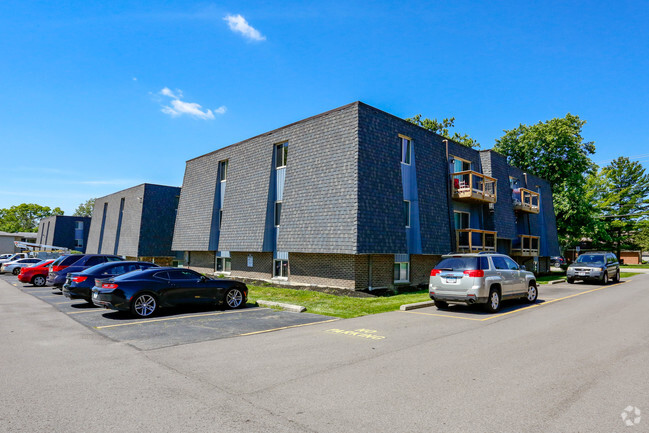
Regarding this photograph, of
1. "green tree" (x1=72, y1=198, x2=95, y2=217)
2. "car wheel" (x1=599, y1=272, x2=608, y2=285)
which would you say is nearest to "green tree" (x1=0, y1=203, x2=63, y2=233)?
"green tree" (x1=72, y1=198, x2=95, y2=217)

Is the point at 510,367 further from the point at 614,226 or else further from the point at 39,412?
the point at 614,226

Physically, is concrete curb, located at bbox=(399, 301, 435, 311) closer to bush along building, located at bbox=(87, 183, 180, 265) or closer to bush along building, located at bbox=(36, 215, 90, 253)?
bush along building, located at bbox=(87, 183, 180, 265)

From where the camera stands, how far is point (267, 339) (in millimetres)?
8453

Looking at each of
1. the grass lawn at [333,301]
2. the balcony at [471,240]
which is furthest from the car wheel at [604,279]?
the grass lawn at [333,301]

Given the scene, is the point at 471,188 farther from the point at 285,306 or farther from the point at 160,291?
the point at 160,291

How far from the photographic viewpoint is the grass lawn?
12562 millimetres


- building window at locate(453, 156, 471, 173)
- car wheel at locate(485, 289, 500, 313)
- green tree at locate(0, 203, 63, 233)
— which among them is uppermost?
green tree at locate(0, 203, 63, 233)

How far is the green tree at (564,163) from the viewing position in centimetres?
3844

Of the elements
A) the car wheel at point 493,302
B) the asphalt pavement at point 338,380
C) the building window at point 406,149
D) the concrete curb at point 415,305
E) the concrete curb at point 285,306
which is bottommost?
the asphalt pavement at point 338,380

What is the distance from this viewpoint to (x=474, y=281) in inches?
456

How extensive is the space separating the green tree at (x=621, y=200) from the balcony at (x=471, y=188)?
25.8 meters

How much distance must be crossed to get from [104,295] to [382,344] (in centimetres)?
815

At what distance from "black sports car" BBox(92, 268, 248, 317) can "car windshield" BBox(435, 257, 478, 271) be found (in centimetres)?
694

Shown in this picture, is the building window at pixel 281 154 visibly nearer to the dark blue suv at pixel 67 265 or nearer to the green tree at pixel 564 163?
the dark blue suv at pixel 67 265
